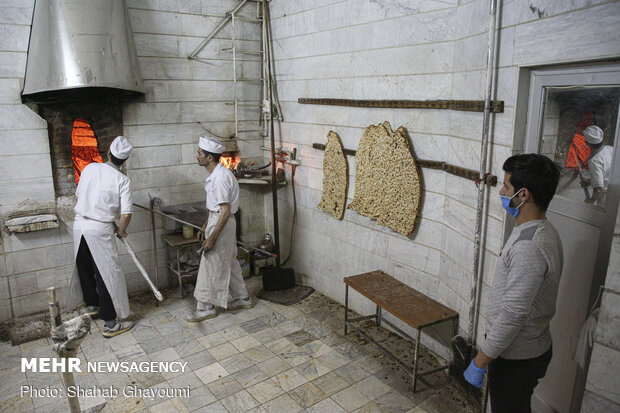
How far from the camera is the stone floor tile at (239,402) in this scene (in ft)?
10.8

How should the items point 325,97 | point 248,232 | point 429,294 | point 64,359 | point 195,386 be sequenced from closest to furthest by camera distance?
point 64,359, point 195,386, point 429,294, point 325,97, point 248,232

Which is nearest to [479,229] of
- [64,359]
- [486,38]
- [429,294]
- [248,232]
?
[429,294]

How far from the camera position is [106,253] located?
4.27 m

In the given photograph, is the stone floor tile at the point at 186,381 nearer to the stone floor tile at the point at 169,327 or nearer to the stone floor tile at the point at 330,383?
the stone floor tile at the point at 169,327

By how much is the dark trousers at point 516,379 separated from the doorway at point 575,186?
445mm

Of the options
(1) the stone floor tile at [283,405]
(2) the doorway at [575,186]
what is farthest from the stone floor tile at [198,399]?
(2) the doorway at [575,186]

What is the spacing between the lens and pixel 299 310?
16.1ft

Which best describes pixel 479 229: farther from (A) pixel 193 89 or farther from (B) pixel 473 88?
(A) pixel 193 89

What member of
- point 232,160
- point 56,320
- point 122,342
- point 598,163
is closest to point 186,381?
point 122,342

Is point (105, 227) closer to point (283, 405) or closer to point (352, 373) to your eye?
point (283, 405)

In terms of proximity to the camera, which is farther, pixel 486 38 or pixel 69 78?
pixel 69 78

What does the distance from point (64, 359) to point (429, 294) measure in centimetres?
296

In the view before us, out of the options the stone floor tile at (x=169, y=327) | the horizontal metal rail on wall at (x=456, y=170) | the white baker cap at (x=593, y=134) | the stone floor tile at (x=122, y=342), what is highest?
the white baker cap at (x=593, y=134)

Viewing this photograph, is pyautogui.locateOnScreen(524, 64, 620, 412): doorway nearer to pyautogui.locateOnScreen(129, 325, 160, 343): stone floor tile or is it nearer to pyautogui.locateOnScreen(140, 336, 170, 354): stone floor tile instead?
pyautogui.locateOnScreen(140, 336, 170, 354): stone floor tile
